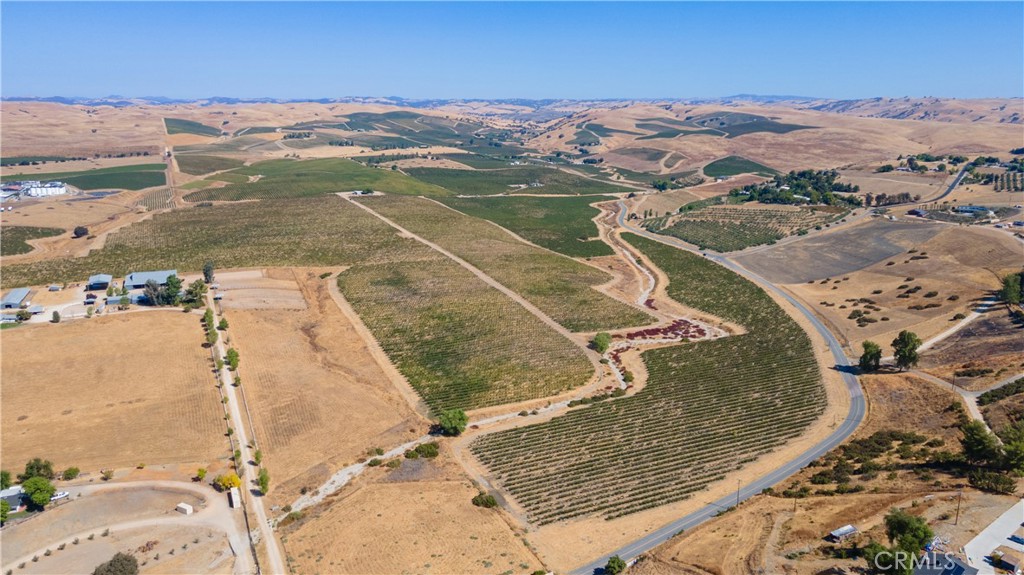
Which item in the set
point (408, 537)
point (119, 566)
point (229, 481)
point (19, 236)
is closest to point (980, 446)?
point (408, 537)

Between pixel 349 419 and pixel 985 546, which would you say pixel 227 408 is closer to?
pixel 349 419

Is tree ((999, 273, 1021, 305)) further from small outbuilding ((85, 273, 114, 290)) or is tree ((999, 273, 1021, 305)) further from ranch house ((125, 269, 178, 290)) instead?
small outbuilding ((85, 273, 114, 290))

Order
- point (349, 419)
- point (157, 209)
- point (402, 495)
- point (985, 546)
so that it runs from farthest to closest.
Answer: point (157, 209), point (349, 419), point (402, 495), point (985, 546)

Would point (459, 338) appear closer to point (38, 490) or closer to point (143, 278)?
point (38, 490)

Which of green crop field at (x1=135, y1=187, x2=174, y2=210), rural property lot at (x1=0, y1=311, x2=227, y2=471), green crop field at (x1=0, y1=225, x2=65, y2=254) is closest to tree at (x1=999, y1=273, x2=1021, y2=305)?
rural property lot at (x1=0, y1=311, x2=227, y2=471)

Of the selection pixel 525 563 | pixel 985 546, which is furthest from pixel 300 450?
pixel 985 546

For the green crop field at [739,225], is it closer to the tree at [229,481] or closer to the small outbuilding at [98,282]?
the tree at [229,481]

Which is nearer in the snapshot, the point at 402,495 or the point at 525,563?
the point at 525,563
